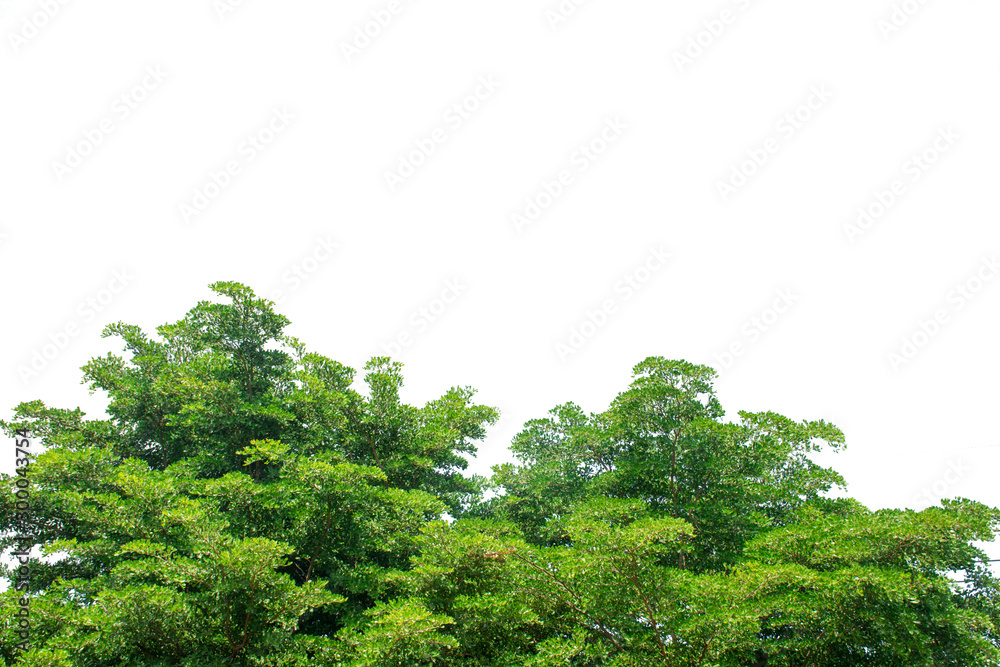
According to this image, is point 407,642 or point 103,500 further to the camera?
point 103,500

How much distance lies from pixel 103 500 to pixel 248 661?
3.51 m

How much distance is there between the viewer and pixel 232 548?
299 inches

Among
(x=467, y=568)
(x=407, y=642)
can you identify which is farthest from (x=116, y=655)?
(x=467, y=568)

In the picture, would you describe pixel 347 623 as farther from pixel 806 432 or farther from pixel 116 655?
pixel 806 432

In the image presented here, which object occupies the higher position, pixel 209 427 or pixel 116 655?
pixel 209 427

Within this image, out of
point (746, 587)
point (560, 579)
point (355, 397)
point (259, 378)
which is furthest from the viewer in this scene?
point (259, 378)

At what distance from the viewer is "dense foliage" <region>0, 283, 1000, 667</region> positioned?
22.5 feet

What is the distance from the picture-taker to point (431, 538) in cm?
828

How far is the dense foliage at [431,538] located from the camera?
6.86 m

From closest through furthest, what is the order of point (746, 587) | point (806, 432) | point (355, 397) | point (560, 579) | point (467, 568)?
point (746, 587)
point (560, 579)
point (467, 568)
point (806, 432)
point (355, 397)

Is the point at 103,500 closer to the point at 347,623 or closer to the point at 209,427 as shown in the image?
the point at 209,427

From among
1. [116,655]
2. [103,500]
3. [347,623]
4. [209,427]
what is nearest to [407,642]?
[347,623]

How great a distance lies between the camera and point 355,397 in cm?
1148

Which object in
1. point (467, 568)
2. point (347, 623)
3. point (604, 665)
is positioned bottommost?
point (604, 665)
